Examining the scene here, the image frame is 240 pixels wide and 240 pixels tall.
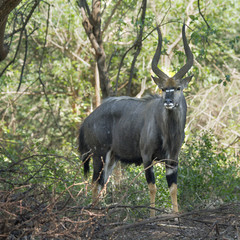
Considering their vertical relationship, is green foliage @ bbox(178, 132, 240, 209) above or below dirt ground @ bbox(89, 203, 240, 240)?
below

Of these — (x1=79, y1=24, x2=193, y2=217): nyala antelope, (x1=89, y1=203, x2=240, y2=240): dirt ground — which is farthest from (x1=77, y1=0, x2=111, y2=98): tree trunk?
(x1=89, y1=203, x2=240, y2=240): dirt ground

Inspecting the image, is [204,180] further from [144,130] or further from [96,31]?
[96,31]

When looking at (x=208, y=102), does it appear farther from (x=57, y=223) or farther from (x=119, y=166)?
(x=57, y=223)

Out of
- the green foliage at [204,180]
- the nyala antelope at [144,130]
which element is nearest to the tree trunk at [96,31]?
the nyala antelope at [144,130]

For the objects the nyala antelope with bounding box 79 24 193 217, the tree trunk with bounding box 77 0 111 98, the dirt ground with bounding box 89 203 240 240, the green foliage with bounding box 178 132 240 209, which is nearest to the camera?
the dirt ground with bounding box 89 203 240 240

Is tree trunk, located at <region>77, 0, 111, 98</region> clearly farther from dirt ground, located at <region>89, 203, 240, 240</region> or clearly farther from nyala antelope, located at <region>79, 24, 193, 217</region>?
dirt ground, located at <region>89, 203, 240, 240</region>

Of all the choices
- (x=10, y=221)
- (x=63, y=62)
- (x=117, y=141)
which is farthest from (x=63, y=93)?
(x=10, y=221)

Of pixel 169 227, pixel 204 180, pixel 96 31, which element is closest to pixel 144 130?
pixel 204 180

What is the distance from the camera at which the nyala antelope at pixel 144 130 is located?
18.4 ft

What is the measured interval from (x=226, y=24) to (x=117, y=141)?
739cm

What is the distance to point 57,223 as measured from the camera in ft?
10.2

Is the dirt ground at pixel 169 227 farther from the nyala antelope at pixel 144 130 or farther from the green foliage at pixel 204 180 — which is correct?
the green foliage at pixel 204 180

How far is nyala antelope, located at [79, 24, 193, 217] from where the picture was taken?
561 centimetres

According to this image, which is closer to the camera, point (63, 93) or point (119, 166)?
point (119, 166)
